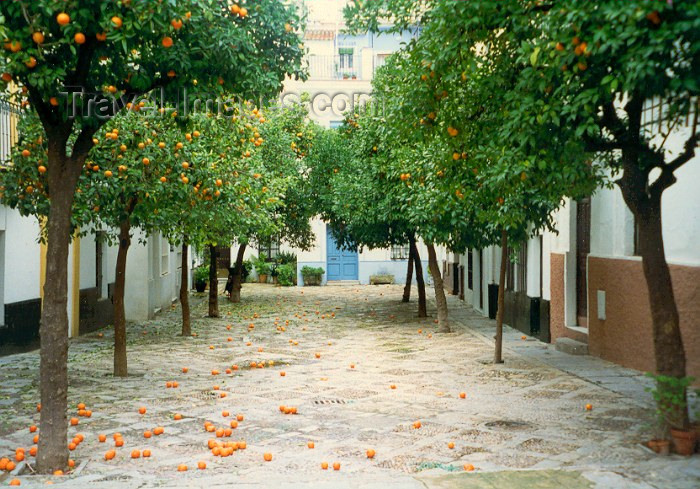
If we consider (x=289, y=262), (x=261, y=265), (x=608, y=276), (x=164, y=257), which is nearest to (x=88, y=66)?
(x=608, y=276)

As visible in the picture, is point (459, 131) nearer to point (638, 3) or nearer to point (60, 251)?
point (638, 3)

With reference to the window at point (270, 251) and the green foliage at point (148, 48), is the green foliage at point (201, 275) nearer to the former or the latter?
the window at point (270, 251)

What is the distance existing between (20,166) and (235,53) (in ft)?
14.7

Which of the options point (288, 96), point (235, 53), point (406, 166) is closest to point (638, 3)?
point (235, 53)

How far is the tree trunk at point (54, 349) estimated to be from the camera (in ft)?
20.5

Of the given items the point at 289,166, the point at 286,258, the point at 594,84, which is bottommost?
the point at 286,258

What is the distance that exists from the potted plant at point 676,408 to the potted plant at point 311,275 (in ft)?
94.1

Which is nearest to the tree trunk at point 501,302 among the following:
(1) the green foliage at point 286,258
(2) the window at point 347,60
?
(1) the green foliage at point 286,258

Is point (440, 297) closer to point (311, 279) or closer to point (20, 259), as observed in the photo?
point (20, 259)

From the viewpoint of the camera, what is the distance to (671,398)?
6.25 m

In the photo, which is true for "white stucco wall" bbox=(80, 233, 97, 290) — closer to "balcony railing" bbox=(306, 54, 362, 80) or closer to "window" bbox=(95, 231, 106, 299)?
"window" bbox=(95, 231, 106, 299)

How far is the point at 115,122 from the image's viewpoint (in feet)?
34.1

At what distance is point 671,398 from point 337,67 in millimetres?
32400

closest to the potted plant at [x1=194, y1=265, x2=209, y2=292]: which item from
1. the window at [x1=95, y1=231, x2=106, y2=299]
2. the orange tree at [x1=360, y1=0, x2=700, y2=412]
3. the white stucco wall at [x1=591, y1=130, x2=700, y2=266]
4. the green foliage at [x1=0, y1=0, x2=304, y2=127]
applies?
the window at [x1=95, y1=231, x2=106, y2=299]
